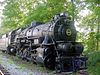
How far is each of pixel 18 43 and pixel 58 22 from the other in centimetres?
684

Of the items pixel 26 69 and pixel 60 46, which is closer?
pixel 60 46

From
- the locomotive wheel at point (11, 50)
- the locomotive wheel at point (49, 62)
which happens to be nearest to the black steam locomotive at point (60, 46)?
the locomotive wheel at point (49, 62)

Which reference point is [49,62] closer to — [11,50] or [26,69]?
[26,69]

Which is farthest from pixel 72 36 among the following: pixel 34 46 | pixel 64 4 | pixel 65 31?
pixel 64 4

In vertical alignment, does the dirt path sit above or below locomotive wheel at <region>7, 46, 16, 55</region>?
below

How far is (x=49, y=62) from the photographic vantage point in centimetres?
1241

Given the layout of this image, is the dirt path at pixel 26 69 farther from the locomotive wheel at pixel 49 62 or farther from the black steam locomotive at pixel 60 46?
the black steam locomotive at pixel 60 46

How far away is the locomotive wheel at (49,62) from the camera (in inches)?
484

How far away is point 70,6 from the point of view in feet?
65.9

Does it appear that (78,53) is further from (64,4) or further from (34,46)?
(64,4)

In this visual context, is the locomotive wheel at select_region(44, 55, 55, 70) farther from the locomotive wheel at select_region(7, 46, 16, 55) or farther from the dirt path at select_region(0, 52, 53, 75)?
the locomotive wheel at select_region(7, 46, 16, 55)

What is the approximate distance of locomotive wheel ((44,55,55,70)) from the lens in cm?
1230

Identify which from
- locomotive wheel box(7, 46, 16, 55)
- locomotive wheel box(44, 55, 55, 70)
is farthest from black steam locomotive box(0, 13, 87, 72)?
locomotive wheel box(7, 46, 16, 55)

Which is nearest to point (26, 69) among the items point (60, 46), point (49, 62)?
point (49, 62)
